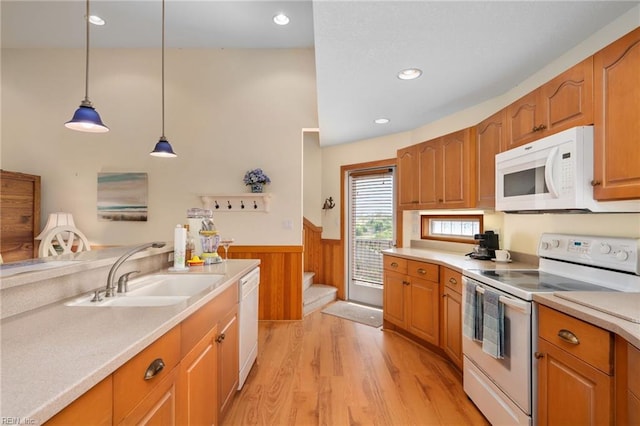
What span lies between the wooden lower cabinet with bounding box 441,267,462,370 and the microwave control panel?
62cm

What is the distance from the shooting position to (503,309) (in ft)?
5.33

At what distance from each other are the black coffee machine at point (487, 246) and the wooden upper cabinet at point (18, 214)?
5.13 m

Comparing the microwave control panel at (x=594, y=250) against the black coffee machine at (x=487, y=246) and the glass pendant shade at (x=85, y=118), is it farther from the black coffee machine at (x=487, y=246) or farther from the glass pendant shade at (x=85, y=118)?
the glass pendant shade at (x=85, y=118)

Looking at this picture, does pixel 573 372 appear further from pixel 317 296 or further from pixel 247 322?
pixel 317 296

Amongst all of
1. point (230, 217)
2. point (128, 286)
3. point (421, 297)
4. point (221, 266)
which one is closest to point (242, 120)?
point (230, 217)

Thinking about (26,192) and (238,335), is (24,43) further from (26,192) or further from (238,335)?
(238,335)

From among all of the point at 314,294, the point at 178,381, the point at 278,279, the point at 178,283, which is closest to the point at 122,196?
the point at 278,279

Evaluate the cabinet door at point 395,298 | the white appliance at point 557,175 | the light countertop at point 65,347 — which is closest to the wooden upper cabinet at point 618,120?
the white appliance at point 557,175

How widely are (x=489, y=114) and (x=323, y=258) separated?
9.75 ft

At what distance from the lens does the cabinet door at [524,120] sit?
1.84 metres

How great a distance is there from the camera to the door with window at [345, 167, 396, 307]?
404 cm

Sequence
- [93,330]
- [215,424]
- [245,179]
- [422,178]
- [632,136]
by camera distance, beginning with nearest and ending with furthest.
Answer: [93,330], [632,136], [215,424], [422,178], [245,179]

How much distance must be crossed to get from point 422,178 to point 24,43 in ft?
17.3

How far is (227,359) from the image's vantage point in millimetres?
1759
